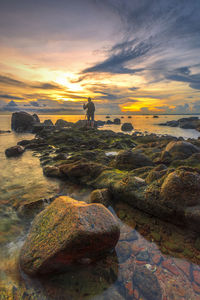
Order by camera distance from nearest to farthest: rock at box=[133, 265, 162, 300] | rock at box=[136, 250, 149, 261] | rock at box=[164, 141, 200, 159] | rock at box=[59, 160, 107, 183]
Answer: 1. rock at box=[133, 265, 162, 300]
2. rock at box=[136, 250, 149, 261]
3. rock at box=[59, 160, 107, 183]
4. rock at box=[164, 141, 200, 159]

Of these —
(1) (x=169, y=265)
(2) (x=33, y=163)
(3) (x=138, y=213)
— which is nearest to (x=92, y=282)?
(1) (x=169, y=265)

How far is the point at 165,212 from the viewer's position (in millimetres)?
6023

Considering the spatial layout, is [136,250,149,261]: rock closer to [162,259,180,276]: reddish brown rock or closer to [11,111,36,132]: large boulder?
[162,259,180,276]: reddish brown rock

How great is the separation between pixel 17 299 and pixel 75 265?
1.39 m

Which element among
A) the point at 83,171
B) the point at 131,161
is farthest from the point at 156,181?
the point at 83,171

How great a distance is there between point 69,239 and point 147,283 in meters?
2.18

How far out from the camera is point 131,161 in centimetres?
1127

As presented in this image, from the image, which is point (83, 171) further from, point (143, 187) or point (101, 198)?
point (143, 187)

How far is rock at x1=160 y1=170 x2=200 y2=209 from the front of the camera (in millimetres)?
5758

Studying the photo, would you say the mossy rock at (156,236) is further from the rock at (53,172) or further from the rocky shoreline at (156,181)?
the rock at (53,172)

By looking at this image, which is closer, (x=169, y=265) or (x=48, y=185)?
(x=169, y=265)

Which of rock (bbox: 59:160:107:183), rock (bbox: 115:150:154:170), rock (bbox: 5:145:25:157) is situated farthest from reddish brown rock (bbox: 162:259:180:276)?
rock (bbox: 5:145:25:157)

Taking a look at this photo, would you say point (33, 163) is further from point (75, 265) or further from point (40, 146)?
point (75, 265)

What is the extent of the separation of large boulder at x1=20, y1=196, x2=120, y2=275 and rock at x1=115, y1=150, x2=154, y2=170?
252 inches
